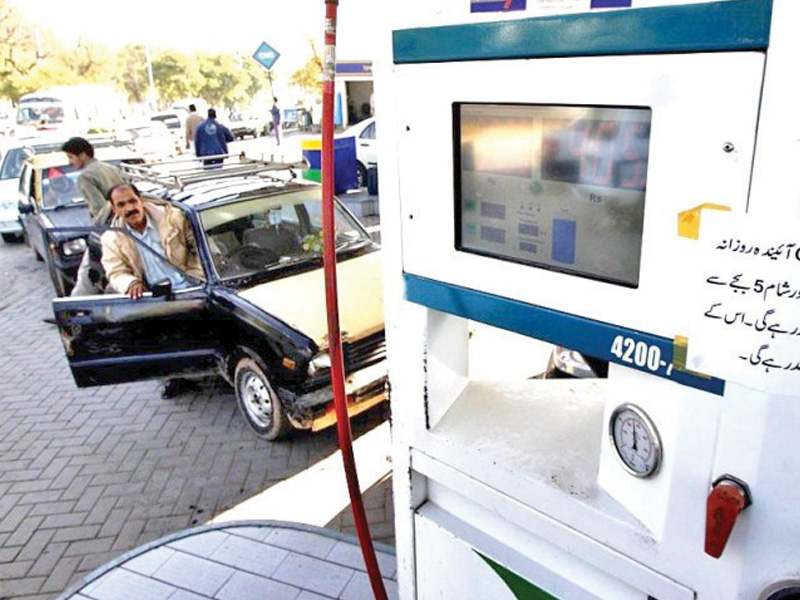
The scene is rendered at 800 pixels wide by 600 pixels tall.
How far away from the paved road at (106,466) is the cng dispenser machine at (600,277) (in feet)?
8.34

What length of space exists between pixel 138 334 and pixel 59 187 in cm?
503

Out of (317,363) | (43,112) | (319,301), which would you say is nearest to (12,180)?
(319,301)

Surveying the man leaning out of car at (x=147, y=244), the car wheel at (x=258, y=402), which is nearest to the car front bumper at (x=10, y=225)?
the man leaning out of car at (x=147, y=244)

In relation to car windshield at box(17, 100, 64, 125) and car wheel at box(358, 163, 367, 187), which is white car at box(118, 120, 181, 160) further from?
car wheel at box(358, 163, 367, 187)

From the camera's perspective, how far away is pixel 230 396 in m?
5.39

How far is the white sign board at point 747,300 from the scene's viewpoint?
1.02 m

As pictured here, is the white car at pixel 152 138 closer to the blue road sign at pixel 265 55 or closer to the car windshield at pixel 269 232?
the blue road sign at pixel 265 55

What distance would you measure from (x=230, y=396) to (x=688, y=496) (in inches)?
181

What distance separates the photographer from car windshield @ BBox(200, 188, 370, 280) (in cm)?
472

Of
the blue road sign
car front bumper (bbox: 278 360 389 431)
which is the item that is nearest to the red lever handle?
car front bumper (bbox: 278 360 389 431)

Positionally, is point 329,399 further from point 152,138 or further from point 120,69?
point 120,69

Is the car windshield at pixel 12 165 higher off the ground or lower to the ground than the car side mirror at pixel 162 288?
higher

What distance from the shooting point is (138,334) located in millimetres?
4535

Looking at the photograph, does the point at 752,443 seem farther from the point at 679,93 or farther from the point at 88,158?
the point at 88,158
